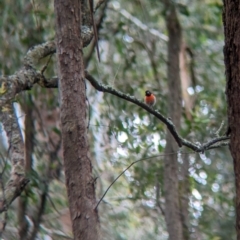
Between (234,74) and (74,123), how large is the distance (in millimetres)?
540

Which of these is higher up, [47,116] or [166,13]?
[166,13]

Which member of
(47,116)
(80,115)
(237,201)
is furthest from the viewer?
(47,116)

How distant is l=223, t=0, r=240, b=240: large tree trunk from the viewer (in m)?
1.77

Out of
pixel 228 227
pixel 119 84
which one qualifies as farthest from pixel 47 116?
pixel 228 227

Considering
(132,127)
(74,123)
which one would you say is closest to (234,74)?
(74,123)

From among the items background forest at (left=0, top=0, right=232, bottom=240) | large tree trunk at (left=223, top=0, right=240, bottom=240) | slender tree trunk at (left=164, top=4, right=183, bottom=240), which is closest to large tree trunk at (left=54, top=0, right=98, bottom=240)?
large tree trunk at (left=223, top=0, right=240, bottom=240)

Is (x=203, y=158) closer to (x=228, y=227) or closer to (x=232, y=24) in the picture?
(x=228, y=227)

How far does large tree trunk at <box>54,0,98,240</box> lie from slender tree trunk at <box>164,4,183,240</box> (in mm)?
2172

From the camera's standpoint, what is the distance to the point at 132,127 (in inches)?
189

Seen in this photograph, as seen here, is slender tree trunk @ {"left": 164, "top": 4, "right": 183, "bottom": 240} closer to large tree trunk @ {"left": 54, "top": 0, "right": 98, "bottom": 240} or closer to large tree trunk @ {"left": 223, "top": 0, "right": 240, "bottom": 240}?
large tree trunk @ {"left": 54, "top": 0, "right": 98, "bottom": 240}

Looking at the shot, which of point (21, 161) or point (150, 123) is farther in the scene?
point (150, 123)

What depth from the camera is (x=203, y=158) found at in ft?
17.5

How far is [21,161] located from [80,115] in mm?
340

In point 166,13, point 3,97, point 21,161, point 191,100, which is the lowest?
point 21,161
